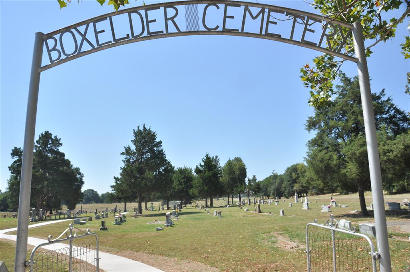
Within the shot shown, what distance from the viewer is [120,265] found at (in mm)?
10117

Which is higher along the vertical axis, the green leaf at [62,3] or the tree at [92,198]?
the green leaf at [62,3]

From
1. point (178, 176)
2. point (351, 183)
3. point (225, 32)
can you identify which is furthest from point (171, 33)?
point (178, 176)

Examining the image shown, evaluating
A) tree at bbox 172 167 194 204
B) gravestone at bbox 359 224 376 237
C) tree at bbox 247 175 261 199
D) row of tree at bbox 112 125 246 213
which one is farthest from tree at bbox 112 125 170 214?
tree at bbox 247 175 261 199

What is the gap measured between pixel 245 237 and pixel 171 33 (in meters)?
13.5

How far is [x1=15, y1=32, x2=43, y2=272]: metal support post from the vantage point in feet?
12.6

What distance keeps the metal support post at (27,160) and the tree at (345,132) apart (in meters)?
23.5

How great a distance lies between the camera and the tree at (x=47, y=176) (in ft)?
165

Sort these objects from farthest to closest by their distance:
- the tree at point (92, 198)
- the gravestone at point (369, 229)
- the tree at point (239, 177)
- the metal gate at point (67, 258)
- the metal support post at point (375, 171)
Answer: the tree at point (92, 198) → the tree at point (239, 177) → the gravestone at point (369, 229) → the metal gate at point (67, 258) → the metal support post at point (375, 171)

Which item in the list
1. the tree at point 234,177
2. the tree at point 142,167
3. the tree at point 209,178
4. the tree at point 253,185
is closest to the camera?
the tree at point 142,167

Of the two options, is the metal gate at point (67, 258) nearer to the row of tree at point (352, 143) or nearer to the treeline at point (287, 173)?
the treeline at point (287, 173)

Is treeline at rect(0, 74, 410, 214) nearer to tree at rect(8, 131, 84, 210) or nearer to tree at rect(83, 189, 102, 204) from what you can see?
tree at rect(8, 131, 84, 210)

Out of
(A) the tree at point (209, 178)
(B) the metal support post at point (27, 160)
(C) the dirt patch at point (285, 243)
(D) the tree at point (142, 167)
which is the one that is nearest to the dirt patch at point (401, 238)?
(C) the dirt patch at point (285, 243)

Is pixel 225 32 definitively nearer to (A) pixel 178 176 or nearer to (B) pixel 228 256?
(B) pixel 228 256

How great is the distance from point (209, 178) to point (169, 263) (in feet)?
175
